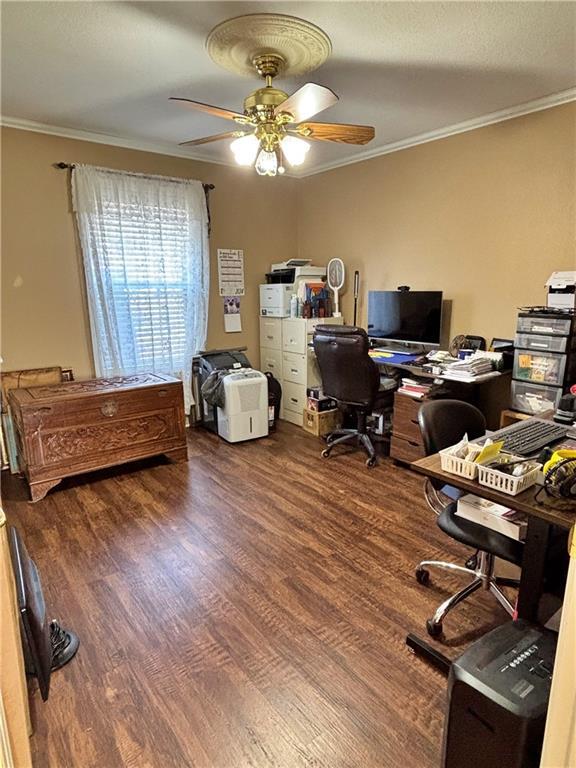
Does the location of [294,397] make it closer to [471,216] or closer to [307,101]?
[471,216]

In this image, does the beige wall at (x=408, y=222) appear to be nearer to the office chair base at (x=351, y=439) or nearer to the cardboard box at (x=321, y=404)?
the cardboard box at (x=321, y=404)

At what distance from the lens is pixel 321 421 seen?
4.10m

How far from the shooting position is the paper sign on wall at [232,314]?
4.48 m

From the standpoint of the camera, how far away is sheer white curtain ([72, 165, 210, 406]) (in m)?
3.56

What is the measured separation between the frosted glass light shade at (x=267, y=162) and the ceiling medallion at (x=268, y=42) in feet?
1.38

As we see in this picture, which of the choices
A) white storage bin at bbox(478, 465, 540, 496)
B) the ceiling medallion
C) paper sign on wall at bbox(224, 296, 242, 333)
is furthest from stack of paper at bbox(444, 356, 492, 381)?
paper sign on wall at bbox(224, 296, 242, 333)

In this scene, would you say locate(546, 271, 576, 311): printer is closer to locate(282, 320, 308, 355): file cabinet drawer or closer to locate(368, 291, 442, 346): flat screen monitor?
locate(368, 291, 442, 346): flat screen monitor

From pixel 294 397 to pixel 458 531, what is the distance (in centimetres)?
279

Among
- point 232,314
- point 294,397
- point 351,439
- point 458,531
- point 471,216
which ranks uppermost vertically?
point 471,216

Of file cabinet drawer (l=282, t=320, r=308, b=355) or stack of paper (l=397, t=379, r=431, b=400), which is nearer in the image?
stack of paper (l=397, t=379, r=431, b=400)

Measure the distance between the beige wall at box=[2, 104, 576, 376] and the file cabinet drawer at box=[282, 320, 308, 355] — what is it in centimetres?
70

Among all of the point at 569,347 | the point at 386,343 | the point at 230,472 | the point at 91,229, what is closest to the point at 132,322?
the point at 91,229

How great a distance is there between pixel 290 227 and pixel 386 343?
5.83ft

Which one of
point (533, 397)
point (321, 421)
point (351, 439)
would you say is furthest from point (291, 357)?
point (533, 397)
